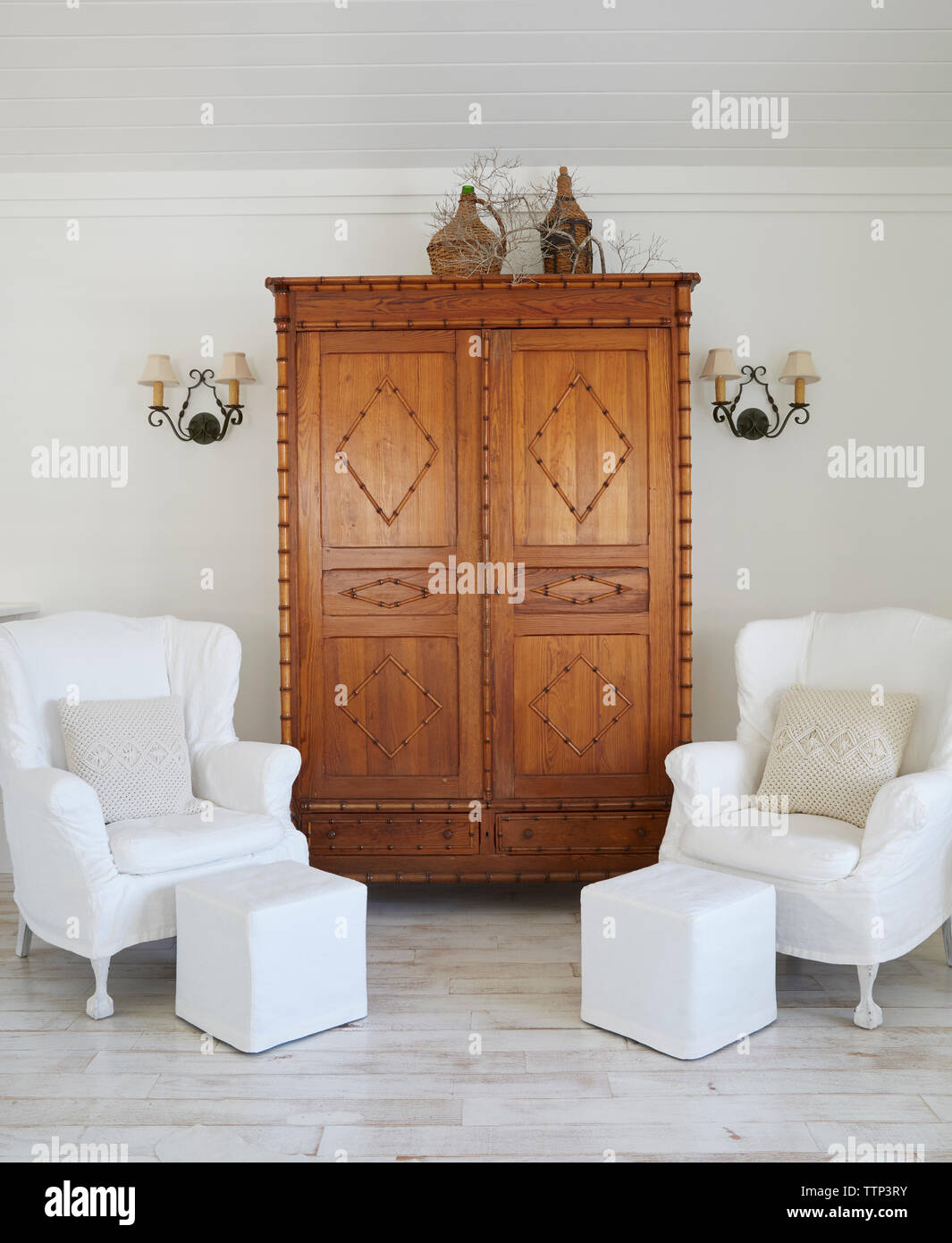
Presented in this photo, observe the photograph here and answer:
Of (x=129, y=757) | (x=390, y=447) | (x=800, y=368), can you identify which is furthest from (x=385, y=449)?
(x=800, y=368)

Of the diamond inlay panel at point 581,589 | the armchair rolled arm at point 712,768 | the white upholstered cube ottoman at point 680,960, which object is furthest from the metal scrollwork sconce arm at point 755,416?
the white upholstered cube ottoman at point 680,960

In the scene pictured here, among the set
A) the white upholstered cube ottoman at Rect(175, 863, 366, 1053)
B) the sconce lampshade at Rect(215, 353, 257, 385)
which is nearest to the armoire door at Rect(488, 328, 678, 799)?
the white upholstered cube ottoman at Rect(175, 863, 366, 1053)

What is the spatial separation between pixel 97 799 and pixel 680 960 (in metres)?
1.64

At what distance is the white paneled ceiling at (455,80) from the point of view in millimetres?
3117

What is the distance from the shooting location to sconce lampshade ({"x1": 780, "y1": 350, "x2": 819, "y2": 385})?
12.9 feet

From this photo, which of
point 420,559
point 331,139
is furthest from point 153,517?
point 331,139

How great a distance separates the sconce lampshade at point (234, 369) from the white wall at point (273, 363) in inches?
4.7

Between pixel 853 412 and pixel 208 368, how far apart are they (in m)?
2.63

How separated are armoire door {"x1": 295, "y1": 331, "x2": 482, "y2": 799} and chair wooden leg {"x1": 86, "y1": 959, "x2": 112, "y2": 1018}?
935 millimetres

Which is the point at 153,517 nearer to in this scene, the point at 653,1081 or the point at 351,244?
the point at 351,244

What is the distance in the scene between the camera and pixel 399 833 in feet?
11.4
